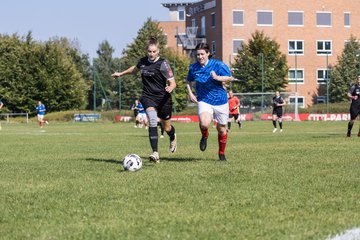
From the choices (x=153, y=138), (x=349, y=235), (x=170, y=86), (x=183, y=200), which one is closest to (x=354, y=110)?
(x=170, y=86)

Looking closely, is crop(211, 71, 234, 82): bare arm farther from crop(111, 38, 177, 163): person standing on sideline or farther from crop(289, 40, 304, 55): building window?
crop(289, 40, 304, 55): building window

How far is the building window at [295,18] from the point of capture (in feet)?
252

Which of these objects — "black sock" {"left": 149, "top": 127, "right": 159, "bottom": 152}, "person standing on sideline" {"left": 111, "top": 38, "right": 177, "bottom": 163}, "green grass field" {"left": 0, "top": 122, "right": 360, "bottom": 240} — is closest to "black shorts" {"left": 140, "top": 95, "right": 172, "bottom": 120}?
"person standing on sideline" {"left": 111, "top": 38, "right": 177, "bottom": 163}

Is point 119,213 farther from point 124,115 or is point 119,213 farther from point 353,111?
point 124,115

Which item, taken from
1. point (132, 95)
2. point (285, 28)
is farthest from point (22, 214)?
point (285, 28)

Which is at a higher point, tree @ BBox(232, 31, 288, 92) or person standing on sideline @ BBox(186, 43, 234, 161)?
tree @ BBox(232, 31, 288, 92)

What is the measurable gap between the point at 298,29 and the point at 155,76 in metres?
67.6

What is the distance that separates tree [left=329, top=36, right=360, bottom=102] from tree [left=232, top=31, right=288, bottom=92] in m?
4.92

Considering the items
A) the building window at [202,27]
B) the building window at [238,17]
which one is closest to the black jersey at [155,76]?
the building window at [238,17]

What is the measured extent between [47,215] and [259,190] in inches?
98.5

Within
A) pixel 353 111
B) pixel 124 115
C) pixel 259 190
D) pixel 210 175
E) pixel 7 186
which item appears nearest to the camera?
pixel 259 190

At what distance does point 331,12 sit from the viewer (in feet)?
→ 255

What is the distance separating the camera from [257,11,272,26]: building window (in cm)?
7594

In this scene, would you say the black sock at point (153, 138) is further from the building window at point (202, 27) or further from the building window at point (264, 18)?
the building window at point (202, 27)
